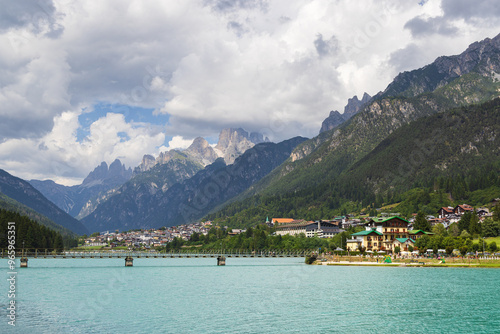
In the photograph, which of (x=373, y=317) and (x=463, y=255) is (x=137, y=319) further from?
(x=463, y=255)

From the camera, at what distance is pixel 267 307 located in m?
69.3

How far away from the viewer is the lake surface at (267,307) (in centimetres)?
5491

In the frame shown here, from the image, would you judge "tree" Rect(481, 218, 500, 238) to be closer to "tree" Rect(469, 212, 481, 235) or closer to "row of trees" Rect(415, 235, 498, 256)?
"tree" Rect(469, 212, 481, 235)

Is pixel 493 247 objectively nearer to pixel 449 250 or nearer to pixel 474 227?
pixel 449 250

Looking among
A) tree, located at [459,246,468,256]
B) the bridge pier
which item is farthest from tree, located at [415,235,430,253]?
A: the bridge pier

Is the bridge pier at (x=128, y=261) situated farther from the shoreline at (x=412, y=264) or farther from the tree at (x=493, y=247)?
the tree at (x=493, y=247)

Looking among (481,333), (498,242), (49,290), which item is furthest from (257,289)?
(498,242)

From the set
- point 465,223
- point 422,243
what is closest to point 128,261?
point 422,243

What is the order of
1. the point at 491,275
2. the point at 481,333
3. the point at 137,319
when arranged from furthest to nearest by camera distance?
the point at 491,275, the point at 137,319, the point at 481,333

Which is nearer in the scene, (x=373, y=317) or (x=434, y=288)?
(x=373, y=317)

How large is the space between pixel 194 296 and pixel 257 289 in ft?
47.5

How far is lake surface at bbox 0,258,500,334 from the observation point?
54906 millimetres

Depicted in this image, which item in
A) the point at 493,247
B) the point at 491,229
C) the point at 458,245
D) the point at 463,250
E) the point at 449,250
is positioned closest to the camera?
the point at 493,247

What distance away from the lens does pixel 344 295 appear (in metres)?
81.6
